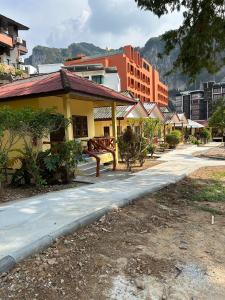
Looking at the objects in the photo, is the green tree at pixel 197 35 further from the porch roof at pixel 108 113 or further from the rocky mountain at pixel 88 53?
the rocky mountain at pixel 88 53

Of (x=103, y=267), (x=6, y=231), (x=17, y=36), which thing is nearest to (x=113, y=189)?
(x=6, y=231)

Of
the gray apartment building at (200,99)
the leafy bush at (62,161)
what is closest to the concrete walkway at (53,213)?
the leafy bush at (62,161)

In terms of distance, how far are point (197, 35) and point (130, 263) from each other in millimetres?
9833

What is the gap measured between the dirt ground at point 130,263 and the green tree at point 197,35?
24.7 feet

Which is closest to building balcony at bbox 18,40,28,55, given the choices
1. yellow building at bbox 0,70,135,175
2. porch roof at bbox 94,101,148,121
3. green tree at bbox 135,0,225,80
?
porch roof at bbox 94,101,148,121

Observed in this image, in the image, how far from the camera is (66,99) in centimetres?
1285

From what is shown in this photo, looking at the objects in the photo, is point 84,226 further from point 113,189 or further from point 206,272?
point 113,189

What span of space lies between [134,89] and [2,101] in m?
53.4

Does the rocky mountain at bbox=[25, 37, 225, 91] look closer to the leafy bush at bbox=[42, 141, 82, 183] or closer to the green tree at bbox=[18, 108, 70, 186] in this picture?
the leafy bush at bbox=[42, 141, 82, 183]

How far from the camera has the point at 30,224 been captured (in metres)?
6.40

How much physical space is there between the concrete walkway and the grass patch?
4.02 feet

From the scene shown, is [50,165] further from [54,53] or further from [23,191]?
[54,53]

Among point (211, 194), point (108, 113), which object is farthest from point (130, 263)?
point (108, 113)

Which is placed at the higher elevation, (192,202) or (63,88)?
(63,88)
